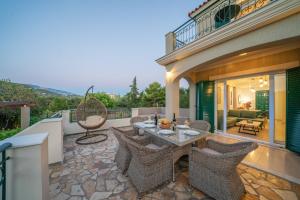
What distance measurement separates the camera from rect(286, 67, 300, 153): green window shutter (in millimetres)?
3170

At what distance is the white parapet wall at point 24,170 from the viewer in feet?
3.57

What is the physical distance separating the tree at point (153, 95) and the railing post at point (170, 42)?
289 inches

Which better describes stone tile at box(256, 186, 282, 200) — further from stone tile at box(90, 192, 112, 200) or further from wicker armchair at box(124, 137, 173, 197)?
stone tile at box(90, 192, 112, 200)

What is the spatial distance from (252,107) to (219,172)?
707 cm

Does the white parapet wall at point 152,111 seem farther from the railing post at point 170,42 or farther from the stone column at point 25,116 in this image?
the stone column at point 25,116

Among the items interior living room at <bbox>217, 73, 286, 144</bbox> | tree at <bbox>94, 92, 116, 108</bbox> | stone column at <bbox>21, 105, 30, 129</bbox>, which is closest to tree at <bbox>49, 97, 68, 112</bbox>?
tree at <bbox>94, 92, 116, 108</bbox>

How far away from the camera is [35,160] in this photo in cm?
115

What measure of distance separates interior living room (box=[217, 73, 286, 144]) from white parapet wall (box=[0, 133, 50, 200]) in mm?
5765

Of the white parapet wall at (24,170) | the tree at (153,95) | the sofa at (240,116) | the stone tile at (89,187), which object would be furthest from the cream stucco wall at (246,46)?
the tree at (153,95)

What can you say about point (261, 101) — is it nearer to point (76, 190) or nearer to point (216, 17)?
point (216, 17)

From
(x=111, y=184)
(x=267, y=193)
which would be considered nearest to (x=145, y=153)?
(x=111, y=184)

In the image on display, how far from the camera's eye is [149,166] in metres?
1.96

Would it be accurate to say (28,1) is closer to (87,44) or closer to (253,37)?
(87,44)

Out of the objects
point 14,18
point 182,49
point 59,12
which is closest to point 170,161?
point 182,49
